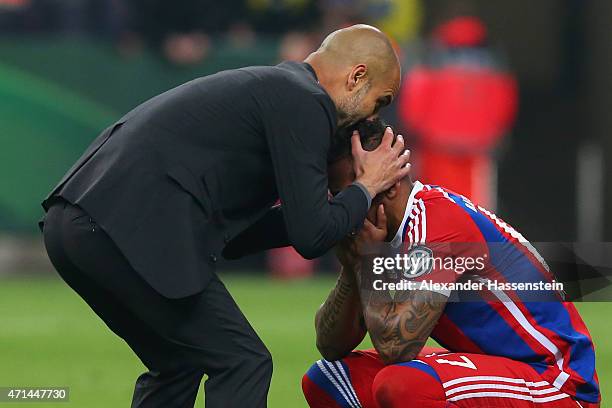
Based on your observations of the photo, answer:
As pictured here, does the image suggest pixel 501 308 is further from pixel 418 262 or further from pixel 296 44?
pixel 296 44

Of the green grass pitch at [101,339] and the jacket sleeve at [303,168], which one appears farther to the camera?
the green grass pitch at [101,339]

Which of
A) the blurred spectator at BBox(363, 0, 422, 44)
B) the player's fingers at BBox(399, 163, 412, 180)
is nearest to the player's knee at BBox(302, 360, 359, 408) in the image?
the player's fingers at BBox(399, 163, 412, 180)

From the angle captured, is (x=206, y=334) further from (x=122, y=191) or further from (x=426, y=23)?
(x=426, y=23)

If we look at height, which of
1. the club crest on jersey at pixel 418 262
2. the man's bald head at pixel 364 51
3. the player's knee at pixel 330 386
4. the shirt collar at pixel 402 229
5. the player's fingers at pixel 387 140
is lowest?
the player's knee at pixel 330 386

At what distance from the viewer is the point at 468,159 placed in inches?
553

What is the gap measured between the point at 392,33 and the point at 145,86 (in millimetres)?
2491

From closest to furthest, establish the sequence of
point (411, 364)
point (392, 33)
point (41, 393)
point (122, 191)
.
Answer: point (122, 191)
point (411, 364)
point (41, 393)
point (392, 33)

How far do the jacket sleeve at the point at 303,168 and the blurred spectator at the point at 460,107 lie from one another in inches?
346

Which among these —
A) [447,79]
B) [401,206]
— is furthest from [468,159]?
[401,206]

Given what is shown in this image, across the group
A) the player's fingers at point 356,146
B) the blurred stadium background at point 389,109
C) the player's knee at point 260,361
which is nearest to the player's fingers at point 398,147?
the player's fingers at point 356,146

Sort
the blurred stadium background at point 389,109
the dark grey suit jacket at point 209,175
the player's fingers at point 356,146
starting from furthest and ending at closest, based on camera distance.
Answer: the blurred stadium background at point 389,109 < the player's fingers at point 356,146 < the dark grey suit jacket at point 209,175

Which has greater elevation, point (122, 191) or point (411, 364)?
point (122, 191)

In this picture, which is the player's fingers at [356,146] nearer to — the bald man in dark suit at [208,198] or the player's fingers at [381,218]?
the bald man in dark suit at [208,198]

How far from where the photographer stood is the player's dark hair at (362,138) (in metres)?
5.32
